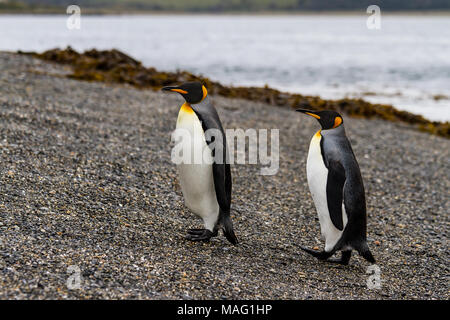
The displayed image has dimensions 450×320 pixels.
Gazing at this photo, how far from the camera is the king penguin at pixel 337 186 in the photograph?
158 inches

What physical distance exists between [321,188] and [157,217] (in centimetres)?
162

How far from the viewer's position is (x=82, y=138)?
6594 mm

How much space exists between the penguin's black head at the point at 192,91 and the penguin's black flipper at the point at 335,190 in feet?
3.85

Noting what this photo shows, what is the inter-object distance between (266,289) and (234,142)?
15.2 ft

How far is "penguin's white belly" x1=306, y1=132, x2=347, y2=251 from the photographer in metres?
4.07

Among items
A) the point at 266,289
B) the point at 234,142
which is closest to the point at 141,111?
the point at 234,142

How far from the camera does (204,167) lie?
407 centimetres
